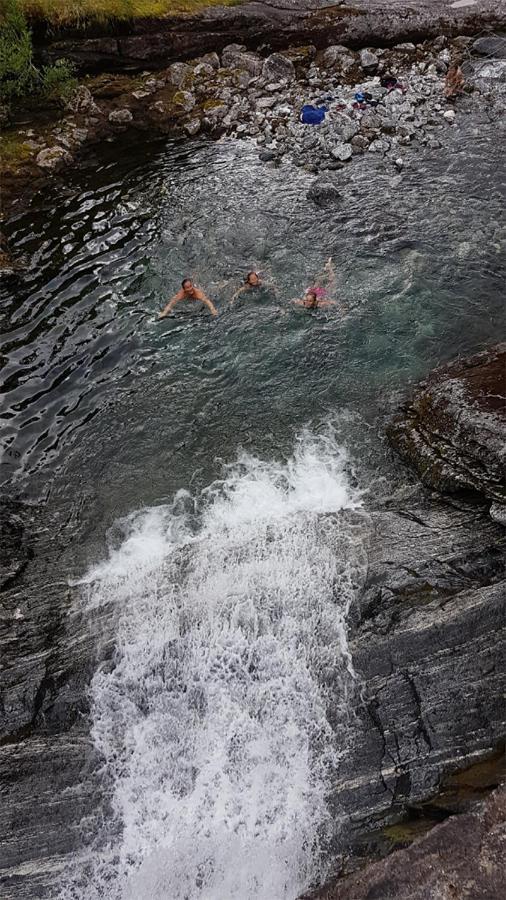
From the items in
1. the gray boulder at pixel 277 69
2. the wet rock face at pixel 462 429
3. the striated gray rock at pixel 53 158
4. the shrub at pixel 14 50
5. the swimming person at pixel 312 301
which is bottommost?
the wet rock face at pixel 462 429

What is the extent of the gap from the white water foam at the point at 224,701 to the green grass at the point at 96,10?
26.0m

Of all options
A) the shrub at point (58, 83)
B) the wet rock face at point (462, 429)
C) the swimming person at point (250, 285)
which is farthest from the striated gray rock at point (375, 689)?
the shrub at point (58, 83)

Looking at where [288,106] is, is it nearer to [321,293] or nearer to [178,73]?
[178,73]

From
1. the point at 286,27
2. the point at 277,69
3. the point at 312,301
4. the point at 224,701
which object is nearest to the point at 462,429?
the point at 312,301

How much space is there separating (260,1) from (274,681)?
31877 mm

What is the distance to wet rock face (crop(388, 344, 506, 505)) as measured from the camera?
11.1 metres

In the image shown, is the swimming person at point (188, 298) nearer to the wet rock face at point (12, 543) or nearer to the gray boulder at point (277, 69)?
the wet rock face at point (12, 543)

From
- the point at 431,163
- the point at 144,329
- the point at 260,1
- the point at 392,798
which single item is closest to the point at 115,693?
the point at 392,798

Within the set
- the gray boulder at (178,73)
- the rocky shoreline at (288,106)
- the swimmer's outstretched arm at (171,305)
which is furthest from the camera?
the gray boulder at (178,73)

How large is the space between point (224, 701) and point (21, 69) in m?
26.5

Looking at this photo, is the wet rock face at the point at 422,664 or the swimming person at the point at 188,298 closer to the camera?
the wet rock face at the point at 422,664

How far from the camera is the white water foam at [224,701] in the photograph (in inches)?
362

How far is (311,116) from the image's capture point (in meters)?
23.9

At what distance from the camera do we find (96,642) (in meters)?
10.6
